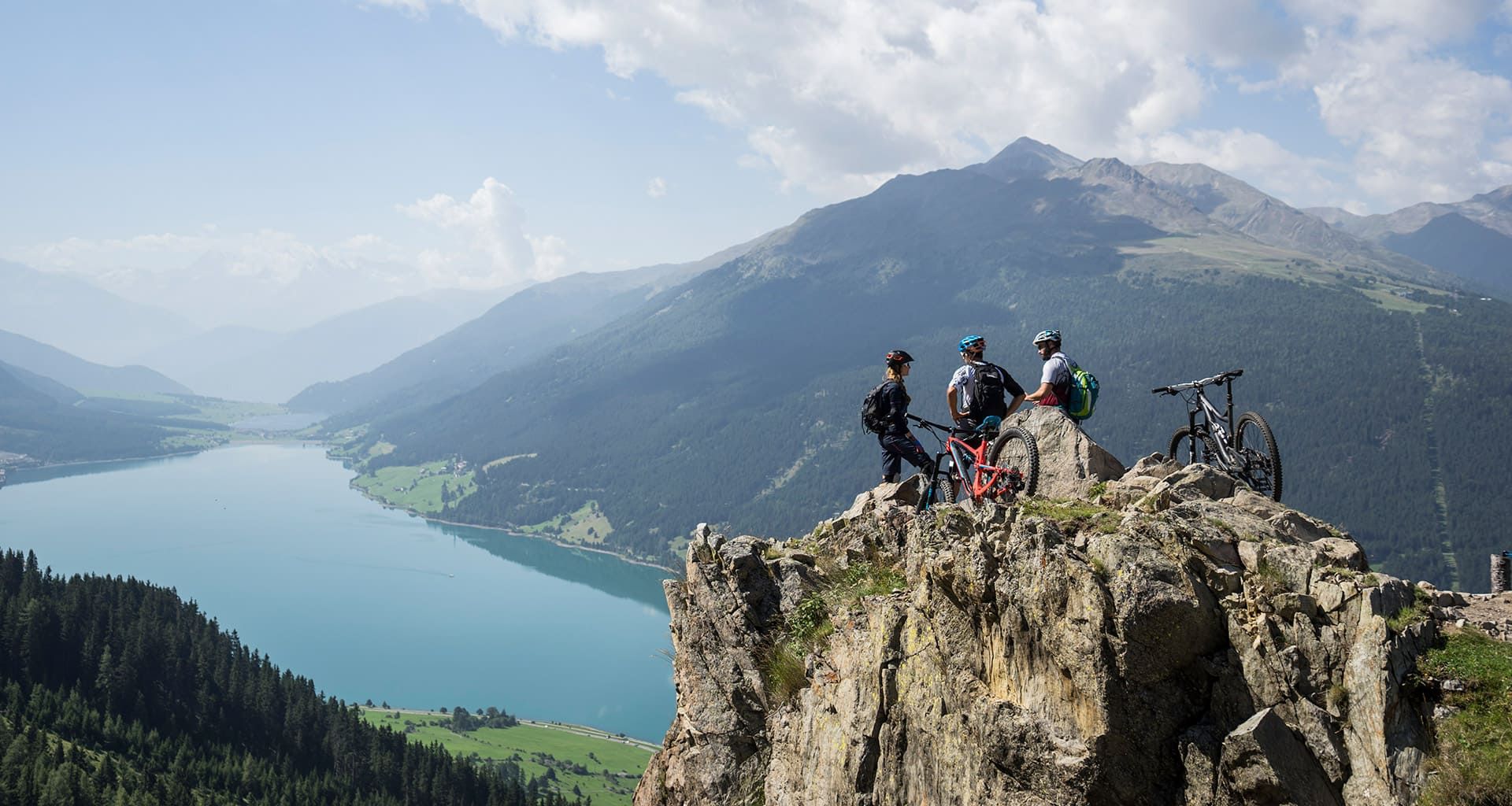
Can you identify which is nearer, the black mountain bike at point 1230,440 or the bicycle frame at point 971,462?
the black mountain bike at point 1230,440

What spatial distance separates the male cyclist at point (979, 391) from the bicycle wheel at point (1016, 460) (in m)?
0.79

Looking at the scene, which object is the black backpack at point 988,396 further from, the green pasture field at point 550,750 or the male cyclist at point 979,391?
the green pasture field at point 550,750

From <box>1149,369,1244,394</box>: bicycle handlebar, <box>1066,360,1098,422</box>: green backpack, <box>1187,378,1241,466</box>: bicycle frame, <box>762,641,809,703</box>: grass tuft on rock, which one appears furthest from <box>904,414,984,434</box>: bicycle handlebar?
<box>762,641,809,703</box>: grass tuft on rock

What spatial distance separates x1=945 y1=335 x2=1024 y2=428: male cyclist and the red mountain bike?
0.27m

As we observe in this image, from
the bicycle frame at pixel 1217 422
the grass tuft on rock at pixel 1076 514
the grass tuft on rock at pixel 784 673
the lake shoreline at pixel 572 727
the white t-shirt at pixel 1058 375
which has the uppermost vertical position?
the white t-shirt at pixel 1058 375

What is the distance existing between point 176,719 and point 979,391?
12350 cm

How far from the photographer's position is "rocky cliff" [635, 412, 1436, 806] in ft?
26.5

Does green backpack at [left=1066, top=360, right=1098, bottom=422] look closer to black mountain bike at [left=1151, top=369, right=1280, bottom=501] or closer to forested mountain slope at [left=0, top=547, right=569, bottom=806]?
black mountain bike at [left=1151, top=369, right=1280, bottom=501]

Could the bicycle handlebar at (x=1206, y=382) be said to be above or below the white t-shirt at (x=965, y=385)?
above

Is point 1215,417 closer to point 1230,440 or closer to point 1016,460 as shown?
point 1230,440

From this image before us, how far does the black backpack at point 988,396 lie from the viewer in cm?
1459

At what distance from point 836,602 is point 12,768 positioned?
9184 centimetres

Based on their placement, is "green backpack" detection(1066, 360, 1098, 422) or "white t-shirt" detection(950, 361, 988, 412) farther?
"white t-shirt" detection(950, 361, 988, 412)

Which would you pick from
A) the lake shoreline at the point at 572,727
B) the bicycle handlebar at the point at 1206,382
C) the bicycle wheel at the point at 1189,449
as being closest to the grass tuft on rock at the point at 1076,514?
the bicycle handlebar at the point at 1206,382
